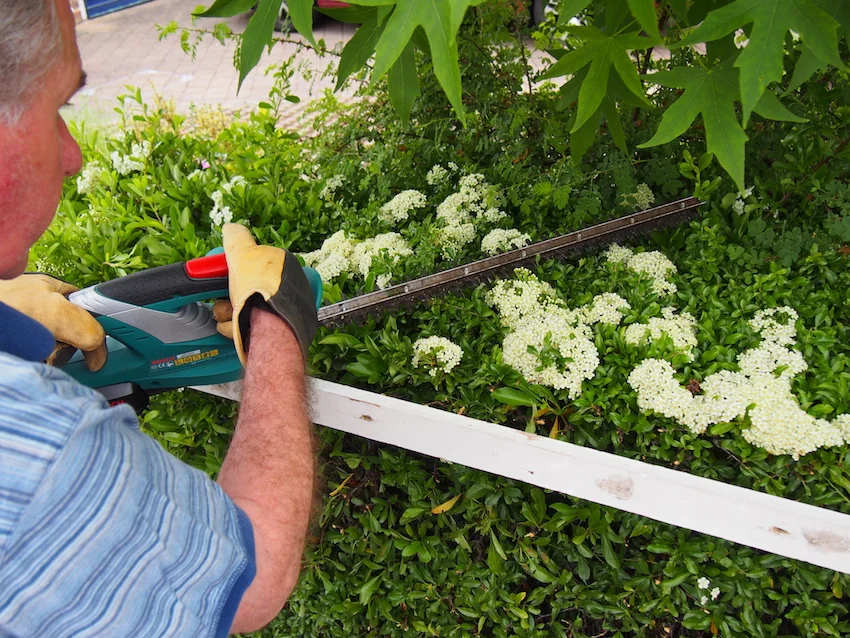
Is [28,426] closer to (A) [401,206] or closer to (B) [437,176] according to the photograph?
(A) [401,206]

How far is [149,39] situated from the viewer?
10258 millimetres

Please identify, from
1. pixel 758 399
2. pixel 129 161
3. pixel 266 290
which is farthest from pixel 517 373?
A: pixel 129 161

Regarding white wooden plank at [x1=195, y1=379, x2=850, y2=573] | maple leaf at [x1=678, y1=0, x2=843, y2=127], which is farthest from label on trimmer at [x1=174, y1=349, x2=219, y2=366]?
maple leaf at [x1=678, y1=0, x2=843, y2=127]

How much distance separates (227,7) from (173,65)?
825 cm

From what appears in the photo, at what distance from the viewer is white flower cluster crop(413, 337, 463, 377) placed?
2066mm

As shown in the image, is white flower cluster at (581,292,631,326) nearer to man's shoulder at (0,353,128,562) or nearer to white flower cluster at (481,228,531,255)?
white flower cluster at (481,228,531,255)

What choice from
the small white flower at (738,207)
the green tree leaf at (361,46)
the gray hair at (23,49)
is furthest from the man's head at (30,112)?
the small white flower at (738,207)

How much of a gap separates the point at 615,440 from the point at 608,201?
1098 mm

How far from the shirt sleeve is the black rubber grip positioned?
0.89m

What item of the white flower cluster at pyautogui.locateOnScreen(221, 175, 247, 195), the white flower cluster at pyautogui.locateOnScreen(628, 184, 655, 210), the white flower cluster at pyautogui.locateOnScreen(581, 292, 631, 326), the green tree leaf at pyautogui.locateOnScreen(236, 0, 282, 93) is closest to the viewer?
the green tree leaf at pyautogui.locateOnScreen(236, 0, 282, 93)

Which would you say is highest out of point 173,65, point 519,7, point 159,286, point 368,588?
point 519,7

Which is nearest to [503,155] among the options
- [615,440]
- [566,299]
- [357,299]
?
[566,299]

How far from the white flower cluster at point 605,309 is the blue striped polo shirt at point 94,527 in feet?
4.72

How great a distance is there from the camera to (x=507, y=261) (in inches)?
94.2
